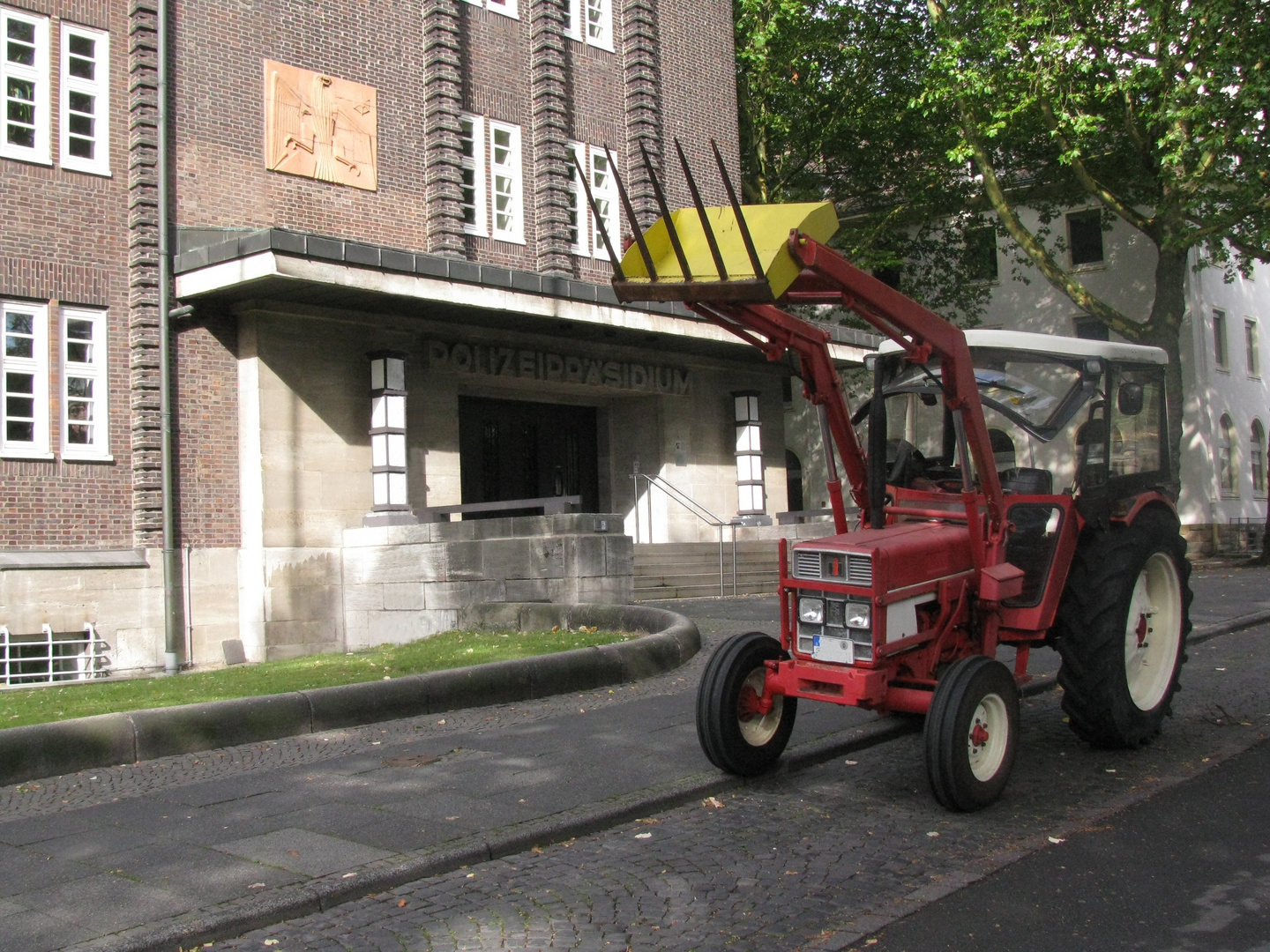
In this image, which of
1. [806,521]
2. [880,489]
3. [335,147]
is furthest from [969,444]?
[806,521]

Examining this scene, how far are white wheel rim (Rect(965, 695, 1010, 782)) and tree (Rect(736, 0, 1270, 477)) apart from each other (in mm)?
16649

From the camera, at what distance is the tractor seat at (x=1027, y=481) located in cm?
776

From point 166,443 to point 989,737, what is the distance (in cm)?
1324

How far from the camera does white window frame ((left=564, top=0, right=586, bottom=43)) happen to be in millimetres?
23469

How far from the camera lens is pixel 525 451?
23578mm

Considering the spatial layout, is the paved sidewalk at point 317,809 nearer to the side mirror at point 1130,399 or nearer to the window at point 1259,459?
the side mirror at point 1130,399

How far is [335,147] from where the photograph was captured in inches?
765

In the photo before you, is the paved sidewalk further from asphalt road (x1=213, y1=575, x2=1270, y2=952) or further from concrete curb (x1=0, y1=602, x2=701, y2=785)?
asphalt road (x1=213, y1=575, x2=1270, y2=952)

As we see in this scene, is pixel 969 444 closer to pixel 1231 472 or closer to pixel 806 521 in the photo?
pixel 806 521

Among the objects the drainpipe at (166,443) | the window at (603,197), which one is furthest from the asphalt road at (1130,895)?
the window at (603,197)

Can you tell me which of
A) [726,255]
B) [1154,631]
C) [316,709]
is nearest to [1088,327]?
[1154,631]

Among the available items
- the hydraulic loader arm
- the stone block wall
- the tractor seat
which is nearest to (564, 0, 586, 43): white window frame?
the stone block wall

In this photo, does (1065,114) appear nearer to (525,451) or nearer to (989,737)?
(525,451)

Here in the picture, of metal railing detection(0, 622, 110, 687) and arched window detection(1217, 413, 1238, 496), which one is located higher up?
arched window detection(1217, 413, 1238, 496)
